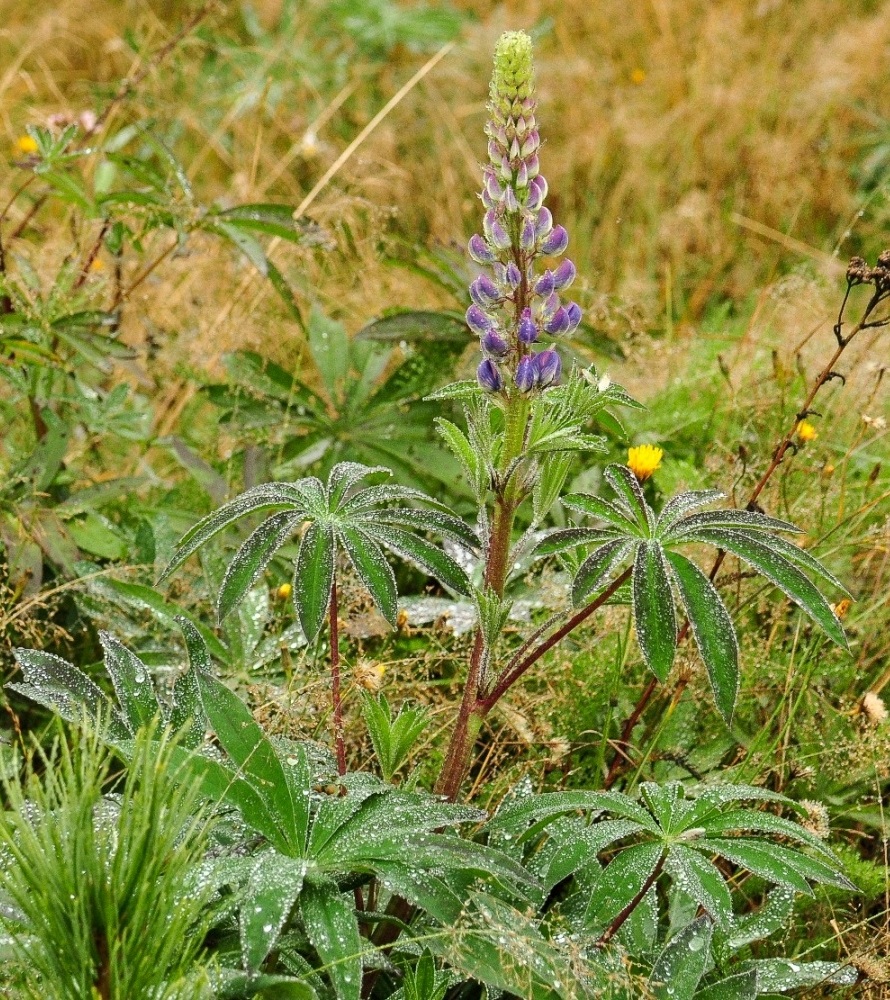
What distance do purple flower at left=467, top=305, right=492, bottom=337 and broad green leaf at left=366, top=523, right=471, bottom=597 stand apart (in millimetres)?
287

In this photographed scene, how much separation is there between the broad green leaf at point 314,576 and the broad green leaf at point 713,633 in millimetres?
439

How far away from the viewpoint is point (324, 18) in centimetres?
503

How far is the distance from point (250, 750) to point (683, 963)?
59cm

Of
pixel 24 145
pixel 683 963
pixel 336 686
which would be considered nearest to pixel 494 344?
pixel 336 686

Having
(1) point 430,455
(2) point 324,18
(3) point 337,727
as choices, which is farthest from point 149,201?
(2) point 324,18

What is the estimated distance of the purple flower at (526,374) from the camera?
1375mm

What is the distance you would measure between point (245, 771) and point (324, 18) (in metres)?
4.37

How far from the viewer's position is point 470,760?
1623mm

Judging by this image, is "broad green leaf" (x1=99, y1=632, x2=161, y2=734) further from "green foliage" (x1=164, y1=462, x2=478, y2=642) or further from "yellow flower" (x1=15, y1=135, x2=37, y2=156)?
"yellow flower" (x1=15, y1=135, x2=37, y2=156)

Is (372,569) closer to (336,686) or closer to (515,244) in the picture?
(336,686)

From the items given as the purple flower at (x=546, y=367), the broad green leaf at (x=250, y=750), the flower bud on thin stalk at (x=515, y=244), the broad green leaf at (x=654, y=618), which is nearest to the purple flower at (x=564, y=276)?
the flower bud on thin stalk at (x=515, y=244)

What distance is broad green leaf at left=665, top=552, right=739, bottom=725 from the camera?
139cm

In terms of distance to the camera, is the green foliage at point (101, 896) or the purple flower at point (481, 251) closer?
the green foliage at point (101, 896)

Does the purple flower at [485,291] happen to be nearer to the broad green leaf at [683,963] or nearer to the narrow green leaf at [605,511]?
the narrow green leaf at [605,511]
